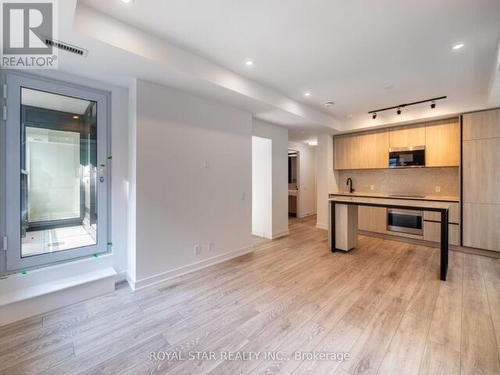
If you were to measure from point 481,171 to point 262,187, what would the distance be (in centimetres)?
416

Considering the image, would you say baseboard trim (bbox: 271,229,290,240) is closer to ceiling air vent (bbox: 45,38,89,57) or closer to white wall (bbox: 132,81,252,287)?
white wall (bbox: 132,81,252,287)

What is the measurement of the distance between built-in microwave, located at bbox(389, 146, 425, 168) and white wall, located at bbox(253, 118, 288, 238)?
250cm

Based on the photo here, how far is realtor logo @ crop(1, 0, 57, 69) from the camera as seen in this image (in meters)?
1.81

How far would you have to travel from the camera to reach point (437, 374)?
1635mm

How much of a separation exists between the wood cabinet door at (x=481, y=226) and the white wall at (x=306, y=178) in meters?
4.25

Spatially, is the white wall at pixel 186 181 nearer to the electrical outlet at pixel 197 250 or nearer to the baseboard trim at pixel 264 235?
the electrical outlet at pixel 197 250

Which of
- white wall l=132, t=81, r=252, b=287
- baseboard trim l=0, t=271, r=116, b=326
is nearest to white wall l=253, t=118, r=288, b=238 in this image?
white wall l=132, t=81, r=252, b=287

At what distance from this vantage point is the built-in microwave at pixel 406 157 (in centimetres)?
481

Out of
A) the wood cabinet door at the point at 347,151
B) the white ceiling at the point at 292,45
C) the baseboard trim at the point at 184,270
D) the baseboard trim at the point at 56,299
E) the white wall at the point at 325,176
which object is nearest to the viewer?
the white ceiling at the point at 292,45

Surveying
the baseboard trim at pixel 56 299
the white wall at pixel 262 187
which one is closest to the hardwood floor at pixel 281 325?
the baseboard trim at pixel 56 299

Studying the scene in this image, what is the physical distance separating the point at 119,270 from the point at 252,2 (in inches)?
141

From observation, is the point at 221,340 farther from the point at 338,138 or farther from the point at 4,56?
the point at 338,138

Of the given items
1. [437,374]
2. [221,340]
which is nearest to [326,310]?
[437,374]

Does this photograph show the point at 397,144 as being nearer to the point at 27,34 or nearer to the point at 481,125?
the point at 481,125
